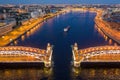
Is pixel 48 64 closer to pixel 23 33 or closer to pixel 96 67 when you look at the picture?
pixel 96 67

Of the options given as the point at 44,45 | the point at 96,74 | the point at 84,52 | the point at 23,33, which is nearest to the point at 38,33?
the point at 23,33

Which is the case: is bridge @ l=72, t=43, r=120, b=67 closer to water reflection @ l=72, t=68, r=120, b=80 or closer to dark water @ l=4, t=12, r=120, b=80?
dark water @ l=4, t=12, r=120, b=80

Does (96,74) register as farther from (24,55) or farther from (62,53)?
(62,53)

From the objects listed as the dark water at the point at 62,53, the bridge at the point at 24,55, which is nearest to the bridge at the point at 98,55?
the dark water at the point at 62,53

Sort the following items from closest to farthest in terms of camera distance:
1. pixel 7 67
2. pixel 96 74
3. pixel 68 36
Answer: pixel 96 74 < pixel 7 67 < pixel 68 36

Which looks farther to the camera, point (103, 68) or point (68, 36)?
point (68, 36)

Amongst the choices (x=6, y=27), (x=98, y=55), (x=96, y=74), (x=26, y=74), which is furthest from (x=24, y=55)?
(x=6, y=27)

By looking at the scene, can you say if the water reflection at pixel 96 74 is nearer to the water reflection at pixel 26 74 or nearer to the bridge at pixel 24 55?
the water reflection at pixel 26 74
